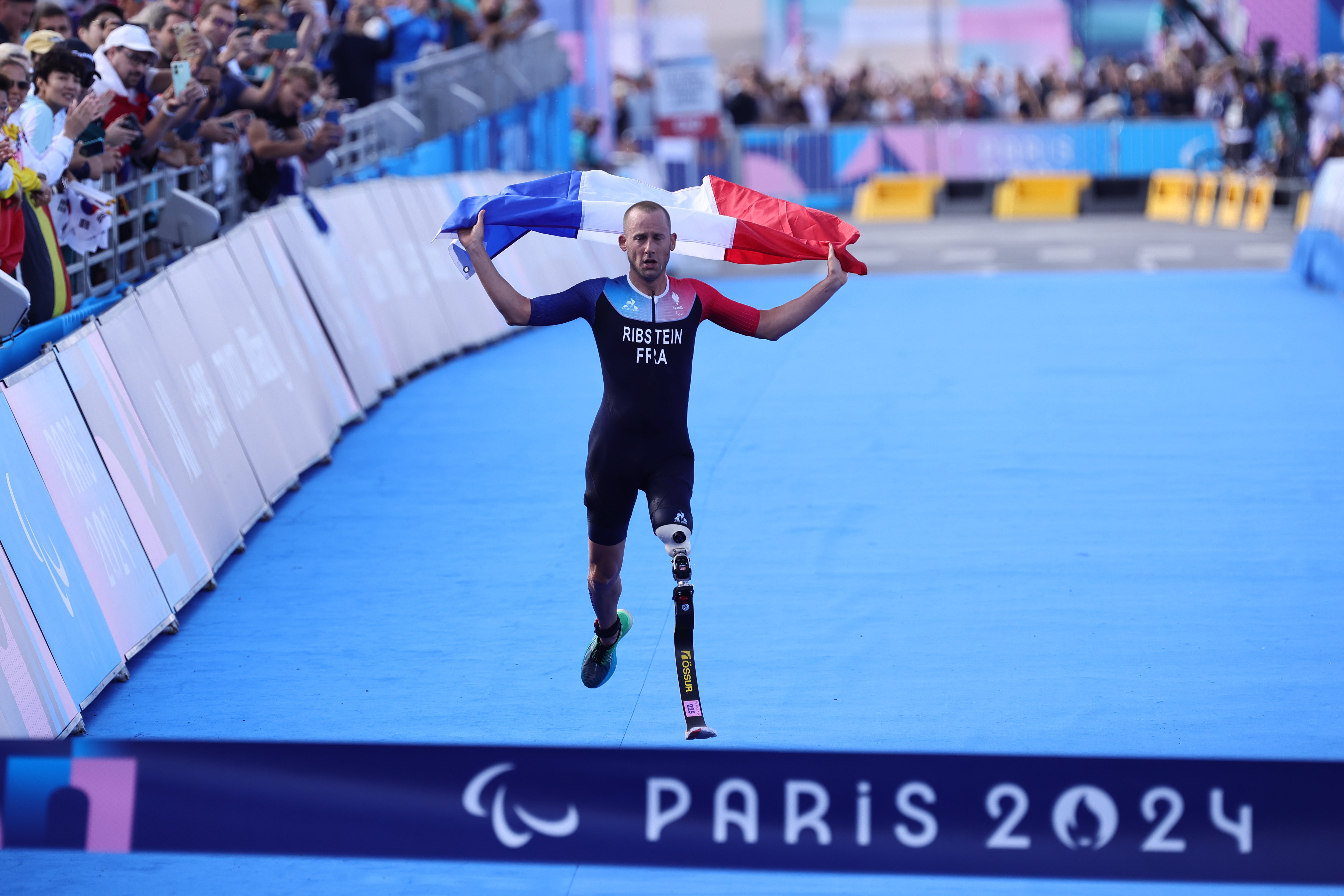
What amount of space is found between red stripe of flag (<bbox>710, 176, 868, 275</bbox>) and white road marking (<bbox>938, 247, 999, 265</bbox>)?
20.0 meters

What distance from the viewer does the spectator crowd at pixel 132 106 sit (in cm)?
938

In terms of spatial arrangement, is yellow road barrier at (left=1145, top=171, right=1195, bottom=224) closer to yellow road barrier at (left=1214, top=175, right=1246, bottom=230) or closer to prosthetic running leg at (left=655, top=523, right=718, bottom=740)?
yellow road barrier at (left=1214, top=175, right=1246, bottom=230)

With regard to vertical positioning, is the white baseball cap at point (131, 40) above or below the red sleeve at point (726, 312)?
above

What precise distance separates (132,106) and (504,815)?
358 inches

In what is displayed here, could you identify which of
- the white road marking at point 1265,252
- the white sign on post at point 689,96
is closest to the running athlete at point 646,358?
the white road marking at point 1265,252

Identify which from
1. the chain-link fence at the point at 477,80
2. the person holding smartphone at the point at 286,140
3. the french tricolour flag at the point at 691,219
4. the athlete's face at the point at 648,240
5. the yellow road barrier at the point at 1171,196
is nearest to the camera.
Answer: the athlete's face at the point at 648,240

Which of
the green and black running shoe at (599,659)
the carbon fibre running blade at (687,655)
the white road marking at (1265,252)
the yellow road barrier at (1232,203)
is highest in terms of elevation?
the carbon fibre running blade at (687,655)

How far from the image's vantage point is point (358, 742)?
417 centimetres

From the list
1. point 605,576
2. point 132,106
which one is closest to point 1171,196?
point 132,106

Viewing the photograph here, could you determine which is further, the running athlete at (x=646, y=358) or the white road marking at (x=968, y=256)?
the white road marking at (x=968, y=256)

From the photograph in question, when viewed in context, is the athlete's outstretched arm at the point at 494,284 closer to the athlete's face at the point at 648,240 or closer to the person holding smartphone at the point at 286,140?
the athlete's face at the point at 648,240

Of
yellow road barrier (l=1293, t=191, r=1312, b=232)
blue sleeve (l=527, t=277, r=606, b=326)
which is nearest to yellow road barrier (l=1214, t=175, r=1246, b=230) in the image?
yellow road barrier (l=1293, t=191, r=1312, b=232)

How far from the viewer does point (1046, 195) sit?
36.6 metres

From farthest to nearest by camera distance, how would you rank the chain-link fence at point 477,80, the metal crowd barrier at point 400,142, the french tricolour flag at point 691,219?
the chain-link fence at point 477,80 < the metal crowd barrier at point 400,142 < the french tricolour flag at point 691,219
